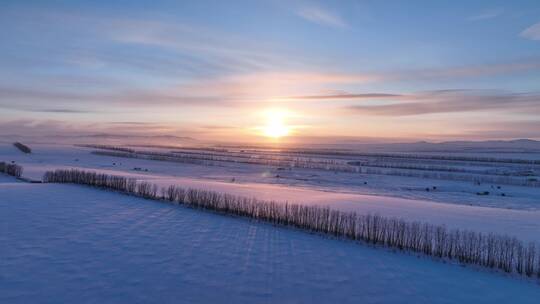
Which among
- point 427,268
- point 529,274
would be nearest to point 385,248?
point 427,268

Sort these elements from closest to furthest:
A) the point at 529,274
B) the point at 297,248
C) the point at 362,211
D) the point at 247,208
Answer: the point at 529,274, the point at 297,248, the point at 247,208, the point at 362,211

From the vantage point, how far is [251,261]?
12023 millimetres

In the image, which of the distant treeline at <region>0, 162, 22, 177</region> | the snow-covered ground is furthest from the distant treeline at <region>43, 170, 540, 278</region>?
the distant treeline at <region>0, 162, 22, 177</region>

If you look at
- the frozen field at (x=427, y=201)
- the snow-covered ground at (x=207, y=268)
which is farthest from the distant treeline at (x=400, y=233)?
the frozen field at (x=427, y=201)

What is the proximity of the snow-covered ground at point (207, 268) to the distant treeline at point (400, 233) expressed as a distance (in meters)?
0.68

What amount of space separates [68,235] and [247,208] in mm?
7899

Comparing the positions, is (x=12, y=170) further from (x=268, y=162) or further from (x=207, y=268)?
(x=268, y=162)

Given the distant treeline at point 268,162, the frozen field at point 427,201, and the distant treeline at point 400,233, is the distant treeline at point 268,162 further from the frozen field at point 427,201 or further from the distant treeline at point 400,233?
the distant treeline at point 400,233

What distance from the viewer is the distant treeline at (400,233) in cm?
1250

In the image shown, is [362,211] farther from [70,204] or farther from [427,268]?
[70,204]

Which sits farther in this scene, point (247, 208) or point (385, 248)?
point (247, 208)

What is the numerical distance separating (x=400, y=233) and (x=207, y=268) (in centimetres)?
753

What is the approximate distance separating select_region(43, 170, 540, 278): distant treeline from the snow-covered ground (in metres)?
0.68

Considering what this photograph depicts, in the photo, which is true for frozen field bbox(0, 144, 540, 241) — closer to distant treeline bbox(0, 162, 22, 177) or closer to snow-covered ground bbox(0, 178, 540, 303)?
distant treeline bbox(0, 162, 22, 177)
